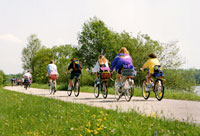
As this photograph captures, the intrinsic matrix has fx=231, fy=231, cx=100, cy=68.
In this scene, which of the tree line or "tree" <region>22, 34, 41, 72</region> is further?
"tree" <region>22, 34, 41, 72</region>

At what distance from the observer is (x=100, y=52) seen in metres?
41.1

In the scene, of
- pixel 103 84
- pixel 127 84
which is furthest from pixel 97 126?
pixel 103 84

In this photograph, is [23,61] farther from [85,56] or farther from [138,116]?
[138,116]

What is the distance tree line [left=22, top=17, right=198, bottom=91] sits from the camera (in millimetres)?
26703

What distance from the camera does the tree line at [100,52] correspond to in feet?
87.6

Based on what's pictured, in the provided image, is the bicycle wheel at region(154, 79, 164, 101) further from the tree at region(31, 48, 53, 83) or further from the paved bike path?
the tree at region(31, 48, 53, 83)

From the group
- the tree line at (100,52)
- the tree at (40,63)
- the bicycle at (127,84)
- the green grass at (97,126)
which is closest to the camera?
the green grass at (97,126)

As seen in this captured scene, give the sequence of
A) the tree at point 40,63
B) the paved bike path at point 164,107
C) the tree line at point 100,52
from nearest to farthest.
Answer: the paved bike path at point 164,107 < the tree line at point 100,52 < the tree at point 40,63

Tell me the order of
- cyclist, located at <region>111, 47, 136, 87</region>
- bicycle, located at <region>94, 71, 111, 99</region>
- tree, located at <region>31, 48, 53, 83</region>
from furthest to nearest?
1. tree, located at <region>31, 48, 53, 83</region>
2. bicycle, located at <region>94, 71, 111, 99</region>
3. cyclist, located at <region>111, 47, 136, 87</region>

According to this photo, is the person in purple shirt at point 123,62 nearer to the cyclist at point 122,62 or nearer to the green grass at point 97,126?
the cyclist at point 122,62

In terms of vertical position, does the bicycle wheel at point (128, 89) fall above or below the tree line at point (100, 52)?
→ below

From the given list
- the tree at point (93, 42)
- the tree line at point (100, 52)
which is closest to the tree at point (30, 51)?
the tree line at point (100, 52)

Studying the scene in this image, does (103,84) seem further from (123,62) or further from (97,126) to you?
(97,126)

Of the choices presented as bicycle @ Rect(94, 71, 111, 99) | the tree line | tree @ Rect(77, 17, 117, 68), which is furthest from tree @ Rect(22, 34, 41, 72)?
bicycle @ Rect(94, 71, 111, 99)
